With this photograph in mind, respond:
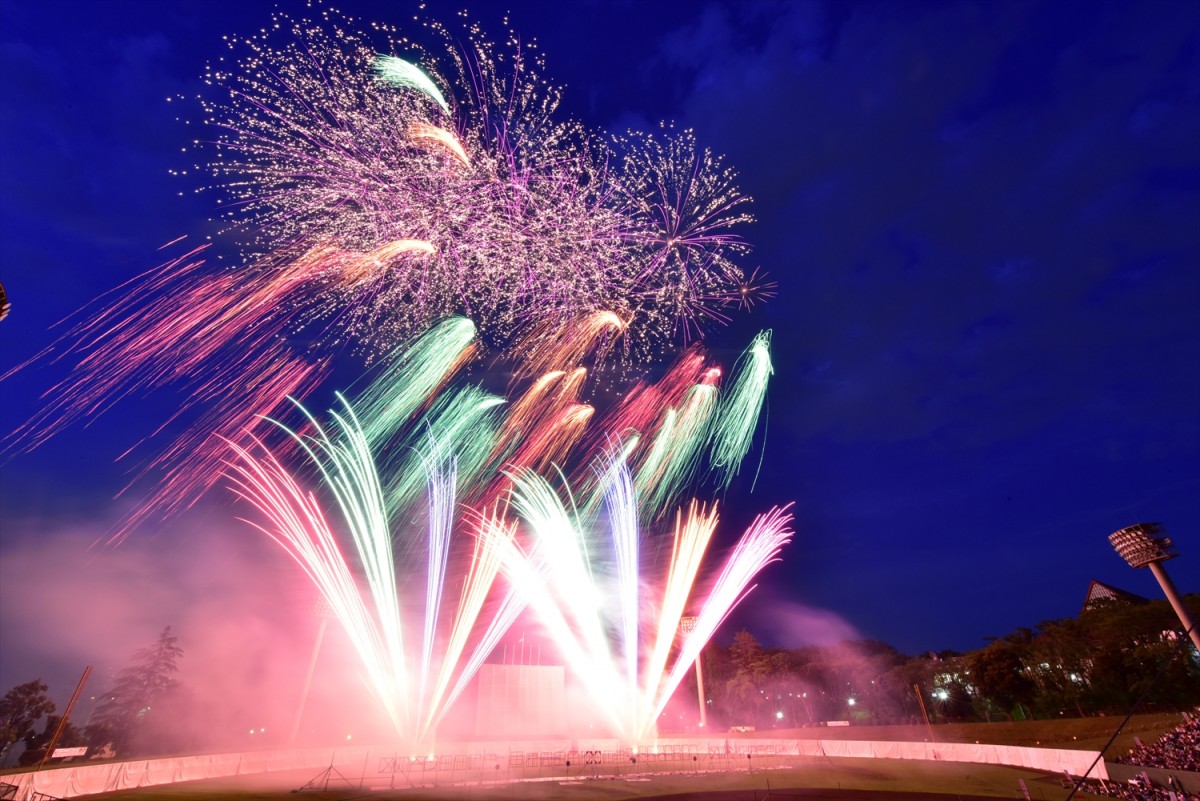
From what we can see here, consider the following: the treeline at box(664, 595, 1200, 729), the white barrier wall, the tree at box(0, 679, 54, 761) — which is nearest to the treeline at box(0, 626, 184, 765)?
the tree at box(0, 679, 54, 761)

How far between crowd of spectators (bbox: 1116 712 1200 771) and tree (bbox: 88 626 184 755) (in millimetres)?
74065

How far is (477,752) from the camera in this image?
41906 mm

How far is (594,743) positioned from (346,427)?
3242 cm

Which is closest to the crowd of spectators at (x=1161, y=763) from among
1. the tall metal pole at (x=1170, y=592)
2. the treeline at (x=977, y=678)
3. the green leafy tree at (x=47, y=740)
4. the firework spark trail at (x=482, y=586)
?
the treeline at (x=977, y=678)

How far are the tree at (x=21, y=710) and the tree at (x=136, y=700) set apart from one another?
456cm

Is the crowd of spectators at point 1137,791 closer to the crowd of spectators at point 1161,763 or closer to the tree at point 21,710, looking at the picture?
the crowd of spectators at point 1161,763

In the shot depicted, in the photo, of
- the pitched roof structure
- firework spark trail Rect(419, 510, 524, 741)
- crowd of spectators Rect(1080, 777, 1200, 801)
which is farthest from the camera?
the pitched roof structure

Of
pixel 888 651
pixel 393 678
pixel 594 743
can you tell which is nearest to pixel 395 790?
pixel 393 678

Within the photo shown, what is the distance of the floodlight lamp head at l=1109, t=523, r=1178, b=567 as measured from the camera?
90.6ft

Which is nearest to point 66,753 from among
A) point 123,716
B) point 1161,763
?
point 123,716

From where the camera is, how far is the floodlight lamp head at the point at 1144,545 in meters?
27.6

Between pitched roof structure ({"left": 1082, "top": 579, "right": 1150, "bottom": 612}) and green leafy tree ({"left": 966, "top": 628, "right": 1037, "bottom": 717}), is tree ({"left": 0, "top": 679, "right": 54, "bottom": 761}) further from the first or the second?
pitched roof structure ({"left": 1082, "top": 579, "right": 1150, "bottom": 612})

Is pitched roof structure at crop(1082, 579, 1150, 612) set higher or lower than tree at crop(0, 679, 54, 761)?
higher

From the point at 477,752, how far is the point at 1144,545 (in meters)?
40.8
